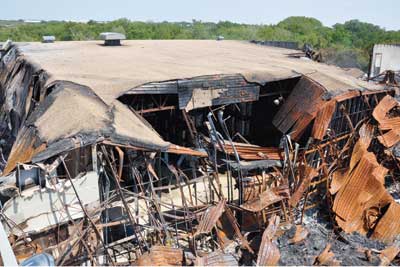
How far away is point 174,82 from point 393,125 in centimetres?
868

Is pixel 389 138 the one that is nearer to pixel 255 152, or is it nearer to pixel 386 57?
pixel 255 152

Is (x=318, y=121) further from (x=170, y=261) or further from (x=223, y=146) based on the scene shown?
(x=170, y=261)

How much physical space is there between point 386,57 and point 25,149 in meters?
32.0

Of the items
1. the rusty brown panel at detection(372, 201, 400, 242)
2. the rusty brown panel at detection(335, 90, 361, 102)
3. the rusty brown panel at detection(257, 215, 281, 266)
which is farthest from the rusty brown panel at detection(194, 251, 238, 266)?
the rusty brown panel at detection(335, 90, 361, 102)

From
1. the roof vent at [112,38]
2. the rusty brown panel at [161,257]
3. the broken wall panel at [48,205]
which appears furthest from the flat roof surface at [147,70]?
the roof vent at [112,38]

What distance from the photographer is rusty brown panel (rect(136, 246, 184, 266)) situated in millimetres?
7438

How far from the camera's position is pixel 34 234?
305 inches

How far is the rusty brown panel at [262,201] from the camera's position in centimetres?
1001

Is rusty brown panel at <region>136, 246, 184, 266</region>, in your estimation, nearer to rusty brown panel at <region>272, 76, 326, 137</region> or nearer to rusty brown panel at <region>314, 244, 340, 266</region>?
rusty brown panel at <region>314, 244, 340, 266</region>

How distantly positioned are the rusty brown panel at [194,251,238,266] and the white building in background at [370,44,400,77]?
2843 cm

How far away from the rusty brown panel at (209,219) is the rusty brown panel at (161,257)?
101 centimetres

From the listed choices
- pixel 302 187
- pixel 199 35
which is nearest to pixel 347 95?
pixel 302 187

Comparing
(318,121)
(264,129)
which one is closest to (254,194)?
(318,121)

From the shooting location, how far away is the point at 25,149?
7.98 meters
